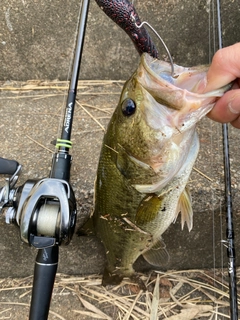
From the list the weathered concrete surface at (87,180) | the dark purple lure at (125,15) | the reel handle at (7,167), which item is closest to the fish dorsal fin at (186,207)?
the weathered concrete surface at (87,180)

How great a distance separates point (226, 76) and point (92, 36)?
1.77m

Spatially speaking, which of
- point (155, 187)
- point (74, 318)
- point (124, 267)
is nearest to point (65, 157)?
point (155, 187)

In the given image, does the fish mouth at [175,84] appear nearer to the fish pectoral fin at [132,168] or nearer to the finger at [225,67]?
the finger at [225,67]

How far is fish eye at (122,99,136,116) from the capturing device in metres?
1.54

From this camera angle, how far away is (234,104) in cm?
143

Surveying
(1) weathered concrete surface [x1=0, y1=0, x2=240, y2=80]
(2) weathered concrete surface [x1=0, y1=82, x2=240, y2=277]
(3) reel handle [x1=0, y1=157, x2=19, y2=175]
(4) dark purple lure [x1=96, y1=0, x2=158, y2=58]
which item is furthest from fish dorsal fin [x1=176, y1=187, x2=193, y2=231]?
(1) weathered concrete surface [x1=0, y1=0, x2=240, y2=80]

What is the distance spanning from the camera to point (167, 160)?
160 centimetres

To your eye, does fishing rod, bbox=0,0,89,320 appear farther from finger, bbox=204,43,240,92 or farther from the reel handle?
finger, bbox=204,43,240,92

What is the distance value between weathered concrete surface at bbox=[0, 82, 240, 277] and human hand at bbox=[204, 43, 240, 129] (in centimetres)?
86

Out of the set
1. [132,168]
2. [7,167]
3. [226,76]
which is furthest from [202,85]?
[7,167]

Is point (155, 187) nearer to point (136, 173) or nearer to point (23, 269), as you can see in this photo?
point (136, 173)

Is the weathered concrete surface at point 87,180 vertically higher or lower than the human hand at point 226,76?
lower

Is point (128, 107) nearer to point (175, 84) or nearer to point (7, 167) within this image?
point (175, 84)

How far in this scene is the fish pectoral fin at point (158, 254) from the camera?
2125mm
